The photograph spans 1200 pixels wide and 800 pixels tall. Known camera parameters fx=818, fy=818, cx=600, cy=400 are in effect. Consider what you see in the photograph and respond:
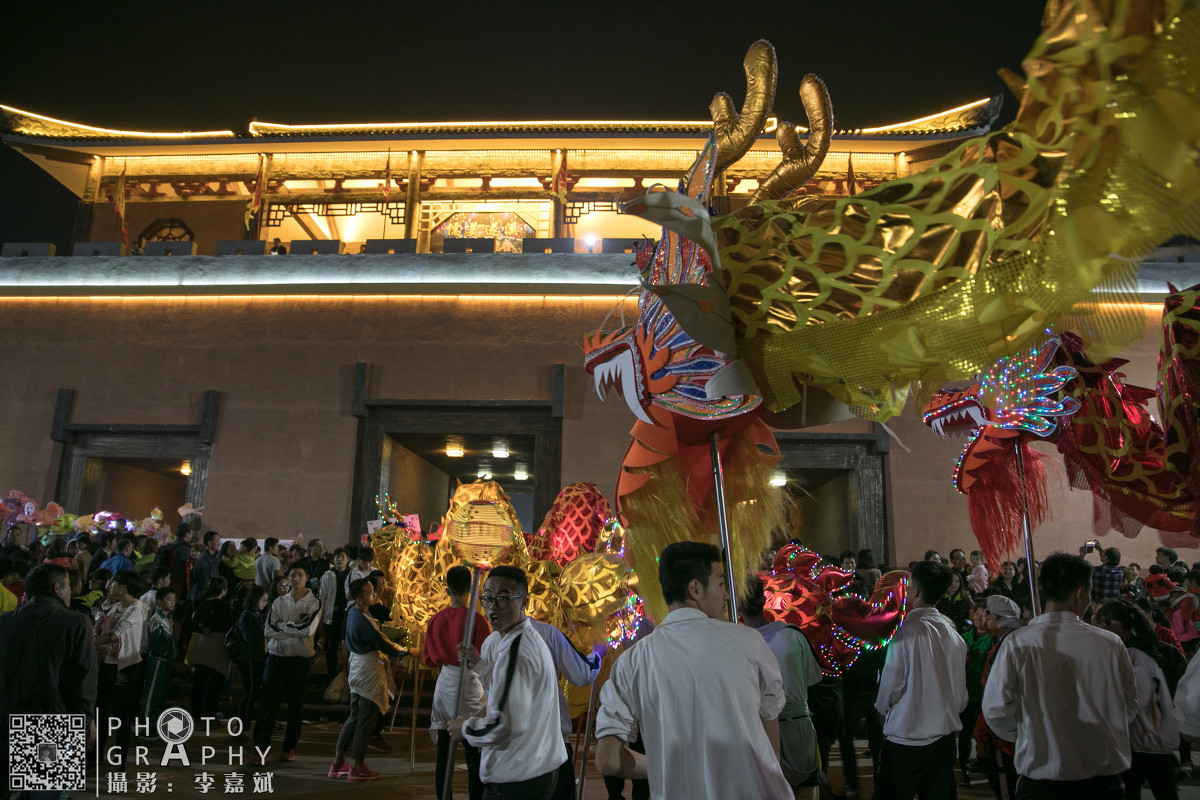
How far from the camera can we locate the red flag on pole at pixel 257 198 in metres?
12.5

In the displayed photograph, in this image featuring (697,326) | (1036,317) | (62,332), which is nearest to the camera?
(1036,317)

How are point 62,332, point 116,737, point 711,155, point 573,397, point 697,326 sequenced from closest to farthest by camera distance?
1. point 697,326
2. point 711,155
3. point 116,737
4. point 573,397
5. point 62,332

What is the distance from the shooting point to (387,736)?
6.61 meters

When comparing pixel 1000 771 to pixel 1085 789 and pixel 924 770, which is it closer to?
pixel 924 770

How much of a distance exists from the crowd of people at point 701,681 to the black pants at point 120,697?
1 cm

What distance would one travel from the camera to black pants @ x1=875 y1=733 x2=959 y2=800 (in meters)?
3.01

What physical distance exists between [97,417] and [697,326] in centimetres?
1175

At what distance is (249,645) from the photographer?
246 inches

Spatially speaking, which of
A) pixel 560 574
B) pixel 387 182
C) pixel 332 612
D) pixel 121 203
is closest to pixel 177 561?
pixel 332 612

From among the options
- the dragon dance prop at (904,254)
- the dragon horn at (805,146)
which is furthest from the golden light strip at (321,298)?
the dragon dance prop at (904,254)

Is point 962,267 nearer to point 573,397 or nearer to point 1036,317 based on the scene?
point 1036,317

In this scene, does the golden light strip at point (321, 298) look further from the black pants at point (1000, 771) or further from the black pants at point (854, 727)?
the black pants at point (1000, 771)

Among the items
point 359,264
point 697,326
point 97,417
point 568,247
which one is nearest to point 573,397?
point 568,247

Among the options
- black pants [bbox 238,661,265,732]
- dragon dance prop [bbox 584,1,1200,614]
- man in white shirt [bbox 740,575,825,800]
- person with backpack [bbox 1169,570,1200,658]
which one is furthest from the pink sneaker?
person with backpack [bbox 1169,570,1200,658]
